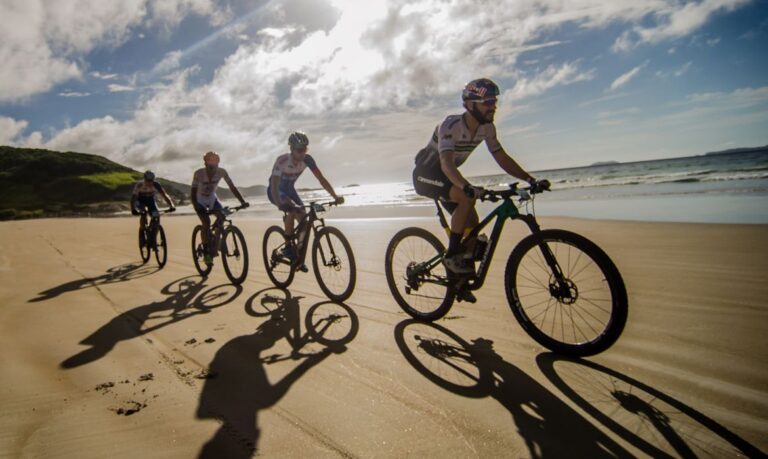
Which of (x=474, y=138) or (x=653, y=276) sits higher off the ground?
(x=474, y=138)

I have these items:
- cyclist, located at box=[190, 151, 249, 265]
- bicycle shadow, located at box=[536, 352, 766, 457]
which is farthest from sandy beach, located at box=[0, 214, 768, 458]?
cyclist, located at box=[190, 151, 249, 265]

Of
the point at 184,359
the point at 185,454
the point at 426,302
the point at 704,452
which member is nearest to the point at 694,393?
the point at 704,452

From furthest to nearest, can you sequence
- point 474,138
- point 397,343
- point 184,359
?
point 474,138 → point 397,343 → point 184,359

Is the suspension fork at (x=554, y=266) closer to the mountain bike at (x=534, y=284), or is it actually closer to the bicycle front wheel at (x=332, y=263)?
the mountain bike at (x=534, y=284)

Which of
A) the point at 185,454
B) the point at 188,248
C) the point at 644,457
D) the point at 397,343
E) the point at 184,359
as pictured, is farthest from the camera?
the point at 188,248

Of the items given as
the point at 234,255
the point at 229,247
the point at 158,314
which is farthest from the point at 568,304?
the point at 229,247

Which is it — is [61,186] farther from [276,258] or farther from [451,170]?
[451,170]

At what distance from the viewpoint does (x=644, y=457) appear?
2.11m

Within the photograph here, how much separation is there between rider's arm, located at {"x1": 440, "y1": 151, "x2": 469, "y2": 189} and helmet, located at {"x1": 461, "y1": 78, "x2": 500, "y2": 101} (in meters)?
0.68

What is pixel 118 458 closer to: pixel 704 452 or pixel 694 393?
pixel 704 452

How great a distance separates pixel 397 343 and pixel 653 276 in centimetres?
462

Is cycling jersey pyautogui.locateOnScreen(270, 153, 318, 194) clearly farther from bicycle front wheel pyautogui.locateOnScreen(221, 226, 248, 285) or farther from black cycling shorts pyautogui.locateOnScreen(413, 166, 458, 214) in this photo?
black cycling shorts pyautogui.locateOnScreen(413, 166, 458, 214)

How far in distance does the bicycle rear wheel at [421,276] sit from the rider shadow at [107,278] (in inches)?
239

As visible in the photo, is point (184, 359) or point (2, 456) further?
point (184, 359)
